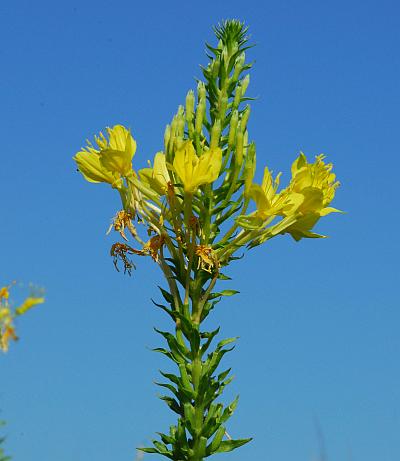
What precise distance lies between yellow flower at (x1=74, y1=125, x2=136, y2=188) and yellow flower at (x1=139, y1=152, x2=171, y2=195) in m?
0.21

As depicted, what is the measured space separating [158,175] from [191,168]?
460 mm

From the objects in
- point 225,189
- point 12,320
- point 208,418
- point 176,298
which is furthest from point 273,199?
point 12,320

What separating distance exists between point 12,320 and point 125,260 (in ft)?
14.5

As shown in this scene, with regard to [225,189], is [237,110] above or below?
above

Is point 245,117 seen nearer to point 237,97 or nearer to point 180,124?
point 237,97

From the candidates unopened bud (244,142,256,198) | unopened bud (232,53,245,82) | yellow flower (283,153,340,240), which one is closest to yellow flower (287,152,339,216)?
yellow flower (283,153,340,240)

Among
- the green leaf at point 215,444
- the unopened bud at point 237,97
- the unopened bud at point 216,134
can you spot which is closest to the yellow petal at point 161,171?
the unopened bud at point 216,134

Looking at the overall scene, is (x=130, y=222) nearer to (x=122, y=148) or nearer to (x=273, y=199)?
(x=122, y=148)

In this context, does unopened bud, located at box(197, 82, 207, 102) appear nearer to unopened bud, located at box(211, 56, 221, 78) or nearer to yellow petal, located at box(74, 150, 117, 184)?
unopened bud, located at box(211, 56, 221, 78)

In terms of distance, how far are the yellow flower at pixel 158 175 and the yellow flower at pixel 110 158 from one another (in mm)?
209

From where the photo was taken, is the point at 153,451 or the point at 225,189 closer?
the point at 153,451

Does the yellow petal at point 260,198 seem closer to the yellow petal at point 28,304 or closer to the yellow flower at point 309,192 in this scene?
the yellow flower at point 309,192

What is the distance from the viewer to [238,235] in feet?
25.7

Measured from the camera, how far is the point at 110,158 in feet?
26.0
